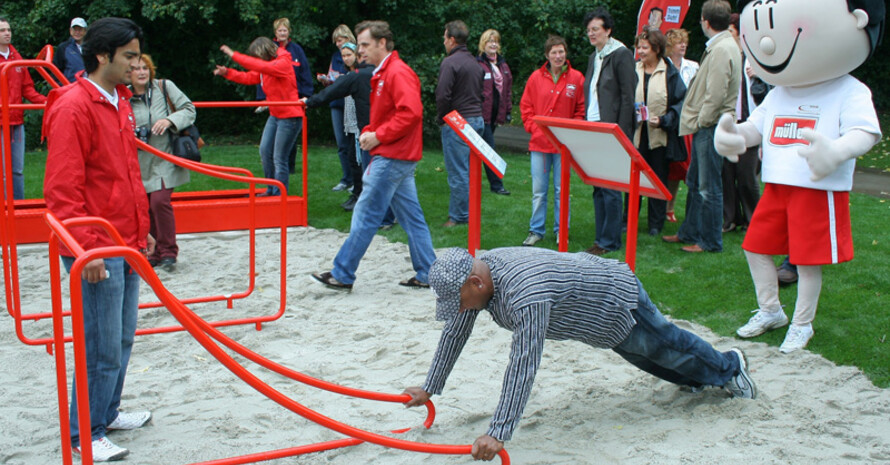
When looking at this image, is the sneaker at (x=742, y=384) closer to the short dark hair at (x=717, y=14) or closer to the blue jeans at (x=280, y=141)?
the short dark hair at (x=717, y=14)

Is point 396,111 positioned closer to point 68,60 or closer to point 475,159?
point 475,159

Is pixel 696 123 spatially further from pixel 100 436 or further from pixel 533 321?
pixel 100 436

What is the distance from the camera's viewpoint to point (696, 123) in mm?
7297

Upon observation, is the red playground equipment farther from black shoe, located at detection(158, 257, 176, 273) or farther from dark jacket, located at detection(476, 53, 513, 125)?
dark jacket, located at detection(476, 53, 513, 125)

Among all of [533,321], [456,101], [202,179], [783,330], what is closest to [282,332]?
[533,321]

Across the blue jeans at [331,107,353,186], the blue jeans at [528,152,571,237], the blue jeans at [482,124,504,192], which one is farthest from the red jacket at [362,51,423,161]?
the blue jeans at [482,124,504,192]

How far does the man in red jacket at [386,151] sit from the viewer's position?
6207 millimetres

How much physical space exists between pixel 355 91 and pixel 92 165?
4.94 metres

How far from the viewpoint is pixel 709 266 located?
6938mm

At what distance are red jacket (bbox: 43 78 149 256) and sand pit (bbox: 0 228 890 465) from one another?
1048 mm

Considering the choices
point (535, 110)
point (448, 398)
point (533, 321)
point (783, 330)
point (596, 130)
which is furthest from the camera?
point (535, 110)

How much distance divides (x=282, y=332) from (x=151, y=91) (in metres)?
2.43

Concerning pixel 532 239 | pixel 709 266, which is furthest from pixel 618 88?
pixel 709 266

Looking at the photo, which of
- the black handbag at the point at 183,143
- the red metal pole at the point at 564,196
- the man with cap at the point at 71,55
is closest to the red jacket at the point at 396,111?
the red metal pole at the point at 564,196
